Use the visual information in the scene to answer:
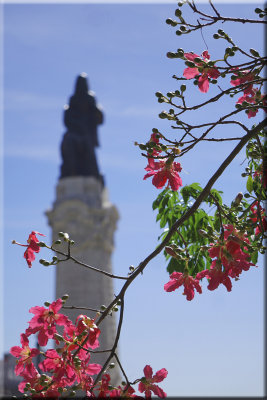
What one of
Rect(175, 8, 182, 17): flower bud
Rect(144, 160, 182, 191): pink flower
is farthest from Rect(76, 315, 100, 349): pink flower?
Rect(175, 8, 182, 17): flower bud

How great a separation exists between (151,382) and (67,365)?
41 centimetres

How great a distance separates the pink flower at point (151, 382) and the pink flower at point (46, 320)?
1.47 ft

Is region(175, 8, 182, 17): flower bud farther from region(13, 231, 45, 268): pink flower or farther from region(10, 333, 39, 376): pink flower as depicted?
region(10, 333, 39, 376): pink flower

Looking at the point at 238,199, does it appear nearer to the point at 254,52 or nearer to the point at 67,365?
the point at 254,52

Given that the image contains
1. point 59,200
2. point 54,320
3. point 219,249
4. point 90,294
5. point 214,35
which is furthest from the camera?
point 59,200

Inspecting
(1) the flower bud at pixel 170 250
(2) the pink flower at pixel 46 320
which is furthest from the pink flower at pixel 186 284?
(2) the pink flower at pixel 46 320

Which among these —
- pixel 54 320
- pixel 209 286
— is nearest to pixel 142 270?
pixel 209 286

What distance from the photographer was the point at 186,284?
3.04 metres

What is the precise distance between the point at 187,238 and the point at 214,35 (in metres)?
1.47

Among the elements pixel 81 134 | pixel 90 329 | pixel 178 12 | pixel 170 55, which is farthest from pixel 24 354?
pixel 81 134

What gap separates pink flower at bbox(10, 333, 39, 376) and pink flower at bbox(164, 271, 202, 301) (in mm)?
729

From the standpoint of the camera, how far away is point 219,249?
9.14ft

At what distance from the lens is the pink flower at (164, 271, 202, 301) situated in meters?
3.03

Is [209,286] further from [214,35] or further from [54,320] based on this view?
[214,35]
